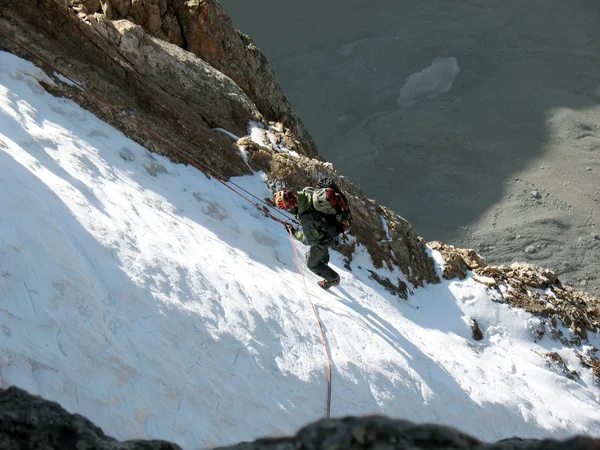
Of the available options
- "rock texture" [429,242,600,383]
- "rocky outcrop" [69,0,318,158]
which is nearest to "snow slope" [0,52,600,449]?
"rock texture" [429,242,600,383]

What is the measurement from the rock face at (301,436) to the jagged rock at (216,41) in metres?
8.42

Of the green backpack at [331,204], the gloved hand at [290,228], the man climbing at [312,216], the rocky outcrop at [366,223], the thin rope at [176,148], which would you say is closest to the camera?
the green backpack at [331,204]

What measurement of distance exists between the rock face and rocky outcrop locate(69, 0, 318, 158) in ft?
28.2

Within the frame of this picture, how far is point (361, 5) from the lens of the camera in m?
27.6

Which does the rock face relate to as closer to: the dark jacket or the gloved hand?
the dark jacket

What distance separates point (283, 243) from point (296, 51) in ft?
64.3

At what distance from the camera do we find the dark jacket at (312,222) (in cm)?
722

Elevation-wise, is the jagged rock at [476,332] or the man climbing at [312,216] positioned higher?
the man climbing at [312,216]

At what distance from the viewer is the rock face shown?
216 cm

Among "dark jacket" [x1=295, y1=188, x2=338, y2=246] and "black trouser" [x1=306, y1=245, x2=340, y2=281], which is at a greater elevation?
"dark jacket" [x1=295, y1=188, x2=338, y2=246]

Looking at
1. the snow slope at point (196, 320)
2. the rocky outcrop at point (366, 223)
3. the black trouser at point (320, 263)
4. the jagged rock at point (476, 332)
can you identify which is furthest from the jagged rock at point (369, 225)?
the black trouser at point (320, 263)

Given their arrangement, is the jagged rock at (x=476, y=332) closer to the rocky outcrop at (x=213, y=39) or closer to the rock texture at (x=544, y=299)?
the rock texture at (x=544, y=299)

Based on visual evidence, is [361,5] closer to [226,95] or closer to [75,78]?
[226,95]

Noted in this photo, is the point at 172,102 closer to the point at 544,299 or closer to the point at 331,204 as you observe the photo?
the point at 331,204
